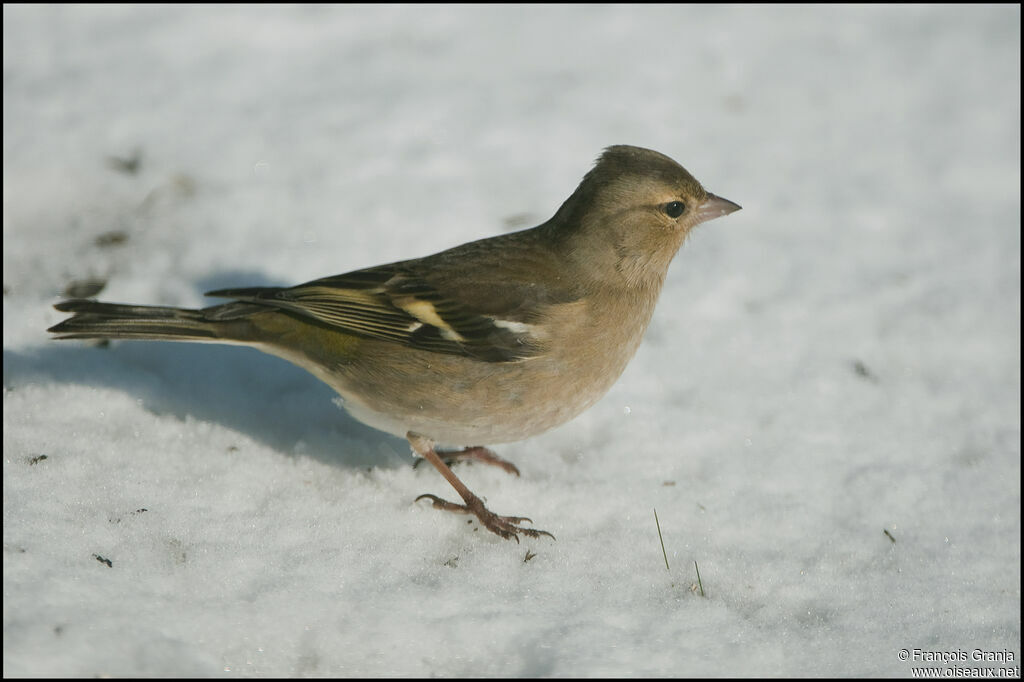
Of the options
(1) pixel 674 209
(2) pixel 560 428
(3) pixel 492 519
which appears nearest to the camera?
(3) pixel 492 519

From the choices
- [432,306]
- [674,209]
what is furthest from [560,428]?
[674,209]

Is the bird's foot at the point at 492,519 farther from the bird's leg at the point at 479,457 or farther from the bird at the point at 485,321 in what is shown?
the bird's leg at the point at 479,457

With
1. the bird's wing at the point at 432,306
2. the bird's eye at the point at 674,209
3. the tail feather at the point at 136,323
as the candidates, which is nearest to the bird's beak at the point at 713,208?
the bird's eye at the point at 674,209

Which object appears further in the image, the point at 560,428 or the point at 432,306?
the point at 560,428

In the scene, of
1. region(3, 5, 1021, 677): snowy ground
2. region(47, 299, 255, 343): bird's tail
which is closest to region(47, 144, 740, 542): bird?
region(47, 299, 255, 343): bird's tail

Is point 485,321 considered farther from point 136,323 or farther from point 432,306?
point 136,323

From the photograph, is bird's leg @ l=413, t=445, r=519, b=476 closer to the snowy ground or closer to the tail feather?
the snowy ground
